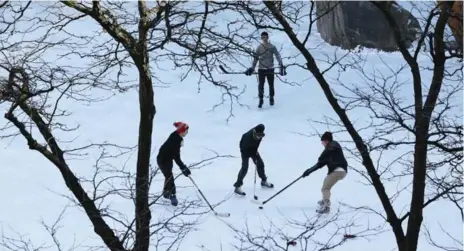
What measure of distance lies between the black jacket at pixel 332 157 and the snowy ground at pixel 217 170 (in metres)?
0.90

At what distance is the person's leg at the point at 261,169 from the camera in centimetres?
1209

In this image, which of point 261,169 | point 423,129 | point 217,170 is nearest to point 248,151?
point 261,169

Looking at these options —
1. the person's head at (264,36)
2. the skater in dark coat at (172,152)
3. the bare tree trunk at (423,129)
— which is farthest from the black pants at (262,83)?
the bare tree trunk at (423,129)

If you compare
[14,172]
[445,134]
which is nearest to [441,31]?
[445,134]

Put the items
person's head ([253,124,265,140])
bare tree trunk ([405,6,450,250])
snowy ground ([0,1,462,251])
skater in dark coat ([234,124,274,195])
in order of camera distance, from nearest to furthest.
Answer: bare tree trunk ([405,6,450,250]), snowy ground ([0,1,462,251]), person's head ([253,124,265,140]), skater in dark coat ([234,124,274,195])

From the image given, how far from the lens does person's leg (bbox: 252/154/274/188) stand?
12.1 meters

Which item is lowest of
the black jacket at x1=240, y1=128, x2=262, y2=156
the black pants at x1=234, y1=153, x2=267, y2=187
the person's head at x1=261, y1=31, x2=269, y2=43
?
the black pants at x1=234, y1=153, x2=267, y2=187

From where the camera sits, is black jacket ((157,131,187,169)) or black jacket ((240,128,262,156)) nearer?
black jacket ((157,131,187,169))

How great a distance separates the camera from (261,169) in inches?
480

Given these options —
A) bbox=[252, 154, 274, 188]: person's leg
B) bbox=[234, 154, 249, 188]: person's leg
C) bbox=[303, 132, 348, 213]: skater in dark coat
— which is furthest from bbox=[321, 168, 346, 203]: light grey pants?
bbox=[234, 154, 249, 188]: person's leg

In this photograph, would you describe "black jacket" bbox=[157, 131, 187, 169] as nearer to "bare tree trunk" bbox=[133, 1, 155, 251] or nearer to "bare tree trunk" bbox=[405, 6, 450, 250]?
"bare tree trunk" bbox=[133, 1, 155, 251]

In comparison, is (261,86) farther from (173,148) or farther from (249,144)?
(173,148)

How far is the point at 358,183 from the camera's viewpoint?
12703mm

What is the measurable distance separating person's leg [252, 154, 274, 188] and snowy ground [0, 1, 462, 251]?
0.14 meters
